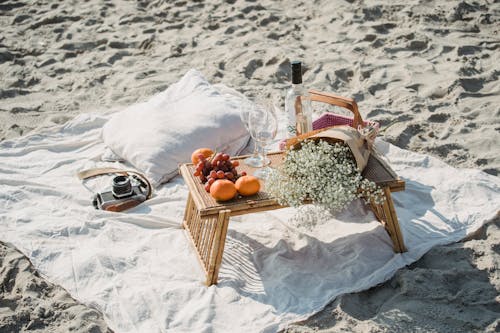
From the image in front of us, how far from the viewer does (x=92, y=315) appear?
2.47m

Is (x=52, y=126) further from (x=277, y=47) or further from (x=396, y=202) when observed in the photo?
(x=396, y=202)

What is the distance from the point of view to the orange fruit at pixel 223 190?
243cm

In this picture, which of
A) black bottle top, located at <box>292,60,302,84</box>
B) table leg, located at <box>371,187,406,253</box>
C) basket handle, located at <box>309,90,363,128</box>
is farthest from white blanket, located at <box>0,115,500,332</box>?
black bottle top, located at <box>292,60,302,84</box>

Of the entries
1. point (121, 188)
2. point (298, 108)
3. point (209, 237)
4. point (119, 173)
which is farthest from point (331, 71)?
point (209, 237)

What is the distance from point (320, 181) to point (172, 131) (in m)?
1.35

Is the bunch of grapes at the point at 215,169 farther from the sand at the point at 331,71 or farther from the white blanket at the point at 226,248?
the sand at the point at 331,71

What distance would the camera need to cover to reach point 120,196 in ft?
10.5

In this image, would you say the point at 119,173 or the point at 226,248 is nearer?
the point at 226,248

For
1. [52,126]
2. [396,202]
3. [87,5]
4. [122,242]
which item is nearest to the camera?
[122,242]

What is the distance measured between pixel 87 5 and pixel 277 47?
2476mm

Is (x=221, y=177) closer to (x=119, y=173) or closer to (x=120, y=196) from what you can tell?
(x=120, y=196)

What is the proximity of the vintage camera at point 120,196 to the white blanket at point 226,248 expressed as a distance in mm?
57

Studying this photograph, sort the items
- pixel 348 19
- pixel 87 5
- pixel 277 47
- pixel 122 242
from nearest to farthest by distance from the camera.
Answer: pixel 122 242 → pixel 277 47 → pixel 348 19 → pixel 87 5

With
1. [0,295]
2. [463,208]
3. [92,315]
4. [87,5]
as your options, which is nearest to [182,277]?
[92,315]
